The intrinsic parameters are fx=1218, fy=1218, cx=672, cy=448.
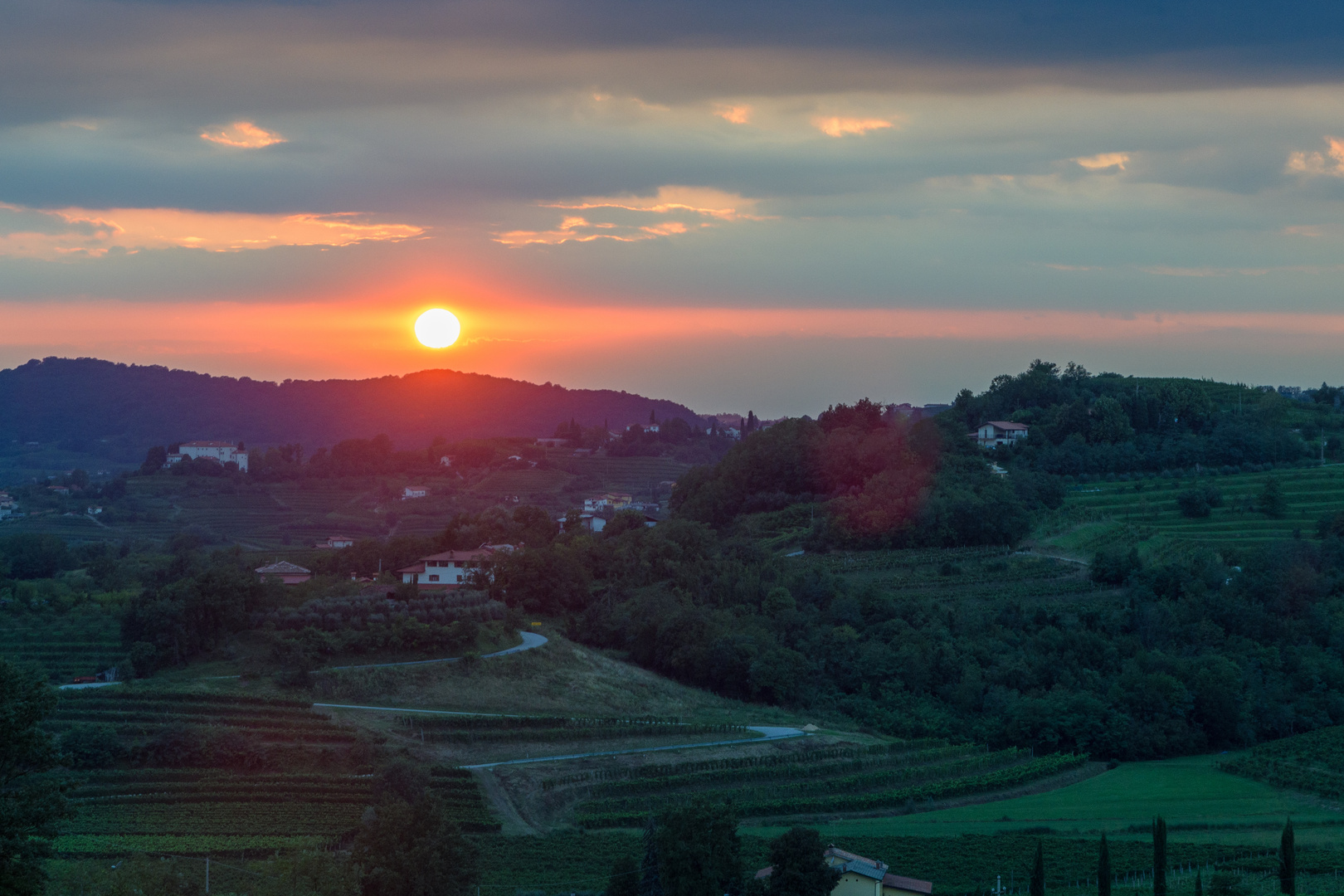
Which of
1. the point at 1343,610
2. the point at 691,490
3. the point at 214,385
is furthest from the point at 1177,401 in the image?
the point at 214,385

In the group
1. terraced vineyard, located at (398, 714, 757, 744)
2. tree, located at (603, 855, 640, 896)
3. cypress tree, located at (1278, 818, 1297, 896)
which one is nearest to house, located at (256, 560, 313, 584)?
terraced vineyard, located at (398, 714, 757, 744)

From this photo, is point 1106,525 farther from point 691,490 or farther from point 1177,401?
point 691,490

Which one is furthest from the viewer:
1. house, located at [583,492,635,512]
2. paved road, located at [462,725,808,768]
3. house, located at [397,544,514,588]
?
house, located at [583,492,635,512]

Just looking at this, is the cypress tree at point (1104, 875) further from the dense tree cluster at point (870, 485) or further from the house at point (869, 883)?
the dense tree cluster at point (870, 485)

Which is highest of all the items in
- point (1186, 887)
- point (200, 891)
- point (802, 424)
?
point (802, 424)

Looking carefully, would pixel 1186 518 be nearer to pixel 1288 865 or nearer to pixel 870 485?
pixel 870 485

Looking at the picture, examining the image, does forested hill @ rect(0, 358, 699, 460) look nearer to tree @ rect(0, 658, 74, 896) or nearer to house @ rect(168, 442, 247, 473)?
house @ rect(168, 442, 247, 473)

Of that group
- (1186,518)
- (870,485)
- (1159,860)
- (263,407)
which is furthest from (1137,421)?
(263,407)
